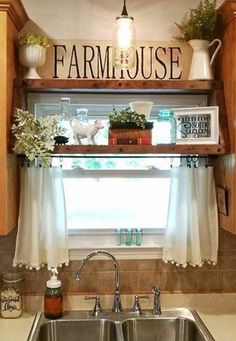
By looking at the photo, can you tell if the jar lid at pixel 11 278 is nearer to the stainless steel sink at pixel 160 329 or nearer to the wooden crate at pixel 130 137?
the stainless steel sink at pixel 160 329

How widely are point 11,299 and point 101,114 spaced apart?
105 centimetres

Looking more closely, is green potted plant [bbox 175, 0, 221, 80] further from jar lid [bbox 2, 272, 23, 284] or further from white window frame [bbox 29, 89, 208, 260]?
jar lid [bbox 2, 272, 23, 284]

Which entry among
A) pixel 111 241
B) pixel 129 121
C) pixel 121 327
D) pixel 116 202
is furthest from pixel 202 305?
pixel 129 121

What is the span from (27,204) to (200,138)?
0.90 m

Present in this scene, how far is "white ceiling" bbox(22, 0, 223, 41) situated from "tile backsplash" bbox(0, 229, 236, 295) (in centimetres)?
116

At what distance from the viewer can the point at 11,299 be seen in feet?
6.89

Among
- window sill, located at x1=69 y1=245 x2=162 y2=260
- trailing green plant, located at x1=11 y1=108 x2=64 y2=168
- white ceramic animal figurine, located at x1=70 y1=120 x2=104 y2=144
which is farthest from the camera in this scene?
window sill, located at x1=69 y1=245 x2=162 y2=260

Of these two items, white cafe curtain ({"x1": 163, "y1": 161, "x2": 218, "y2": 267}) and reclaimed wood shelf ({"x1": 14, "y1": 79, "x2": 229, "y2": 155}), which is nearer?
reclaimed wood shelf ({"x1": 14, "y1": 79, "x2": 229, "y2": 155})

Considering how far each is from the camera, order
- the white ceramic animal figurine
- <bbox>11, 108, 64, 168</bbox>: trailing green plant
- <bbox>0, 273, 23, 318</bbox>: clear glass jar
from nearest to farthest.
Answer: <bbox>11, 108, 64, 168</bbox>: trailing green plant < the white ceramic animal figurine < <bbox>0, 273, 23, 318</bbox>: clear glass jar

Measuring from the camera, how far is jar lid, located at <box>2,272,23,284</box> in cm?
212

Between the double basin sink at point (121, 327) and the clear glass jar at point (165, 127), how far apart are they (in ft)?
2.90

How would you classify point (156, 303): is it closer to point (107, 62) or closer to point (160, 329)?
point (160, 329)

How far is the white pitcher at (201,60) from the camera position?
79.9 inches

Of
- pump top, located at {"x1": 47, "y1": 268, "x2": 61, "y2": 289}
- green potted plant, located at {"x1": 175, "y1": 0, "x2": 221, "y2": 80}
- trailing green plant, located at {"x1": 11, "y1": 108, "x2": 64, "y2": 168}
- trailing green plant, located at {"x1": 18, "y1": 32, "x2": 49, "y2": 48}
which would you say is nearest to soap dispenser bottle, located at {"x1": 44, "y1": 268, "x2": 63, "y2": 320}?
pump top, located at {"x1": 47, "y1": 268, "x2": 61, "y2": 289}
